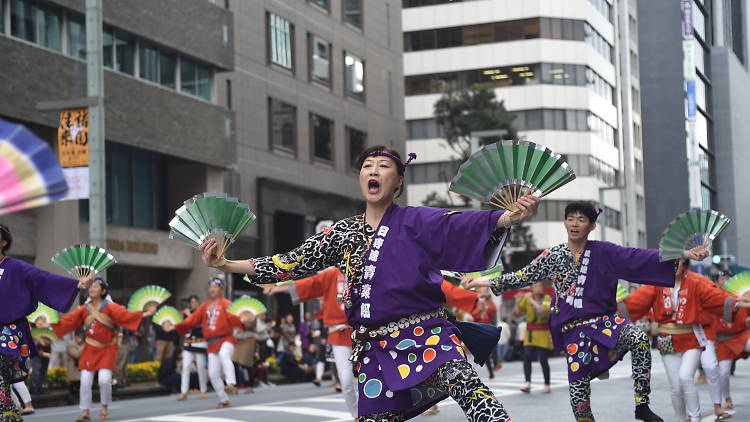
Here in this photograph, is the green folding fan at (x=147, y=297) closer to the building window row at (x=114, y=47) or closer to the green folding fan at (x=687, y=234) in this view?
the building window row at (x=114, y=47)

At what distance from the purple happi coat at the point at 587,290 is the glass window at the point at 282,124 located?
27588 mm

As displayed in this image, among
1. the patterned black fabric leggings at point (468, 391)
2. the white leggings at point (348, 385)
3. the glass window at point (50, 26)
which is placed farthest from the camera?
the glass window at point (50, 26)

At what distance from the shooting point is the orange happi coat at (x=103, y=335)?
51.3 ft

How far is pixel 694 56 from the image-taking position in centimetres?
9356

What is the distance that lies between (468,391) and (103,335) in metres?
10.4

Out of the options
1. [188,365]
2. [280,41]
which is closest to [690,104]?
[280,41]

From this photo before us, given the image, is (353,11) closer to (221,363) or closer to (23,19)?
(23,19)

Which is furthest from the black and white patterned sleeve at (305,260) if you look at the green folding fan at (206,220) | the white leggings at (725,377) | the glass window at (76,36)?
the glass window at (76,36)

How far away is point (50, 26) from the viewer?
25891 millimetres

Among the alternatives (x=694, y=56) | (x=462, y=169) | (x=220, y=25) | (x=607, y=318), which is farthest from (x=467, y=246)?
(x=694, y=56)

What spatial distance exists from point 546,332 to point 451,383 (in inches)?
521

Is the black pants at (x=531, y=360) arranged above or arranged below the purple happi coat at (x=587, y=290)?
below

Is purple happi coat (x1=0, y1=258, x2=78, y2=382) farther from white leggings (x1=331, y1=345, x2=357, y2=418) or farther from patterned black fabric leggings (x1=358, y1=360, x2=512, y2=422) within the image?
patterned black fabric leggings (x1=358, y1=360, x2=512, y2=422)

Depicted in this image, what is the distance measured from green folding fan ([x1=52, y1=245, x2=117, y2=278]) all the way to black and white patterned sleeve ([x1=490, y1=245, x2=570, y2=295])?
3.80 meters
